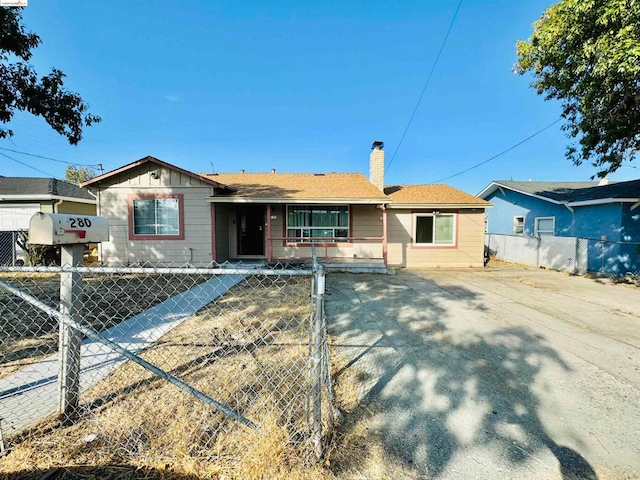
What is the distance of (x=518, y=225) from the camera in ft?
52.1

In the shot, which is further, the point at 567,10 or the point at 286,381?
the point at 567,10

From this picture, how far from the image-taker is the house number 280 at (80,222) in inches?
76.4

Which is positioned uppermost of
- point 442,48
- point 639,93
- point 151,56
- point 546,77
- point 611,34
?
point 151,56

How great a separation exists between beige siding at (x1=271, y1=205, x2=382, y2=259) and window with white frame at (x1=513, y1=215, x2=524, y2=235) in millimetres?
9711

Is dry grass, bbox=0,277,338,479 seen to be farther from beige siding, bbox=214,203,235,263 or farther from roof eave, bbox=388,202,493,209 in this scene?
roof eave, bbox=388,202,493,209

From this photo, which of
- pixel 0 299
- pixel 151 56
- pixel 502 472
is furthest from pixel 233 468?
pixel 151 56

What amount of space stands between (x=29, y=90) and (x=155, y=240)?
4.92m

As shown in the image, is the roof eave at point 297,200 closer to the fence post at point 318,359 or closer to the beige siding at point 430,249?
the beige siding at point 430,249

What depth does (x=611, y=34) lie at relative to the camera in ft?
19.4

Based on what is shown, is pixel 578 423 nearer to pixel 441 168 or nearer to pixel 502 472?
pixel 502 472

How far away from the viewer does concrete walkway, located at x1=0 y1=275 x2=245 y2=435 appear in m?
2.25

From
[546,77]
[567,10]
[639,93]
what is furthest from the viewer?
[546,77]

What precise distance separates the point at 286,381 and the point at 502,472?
1836 millimetres

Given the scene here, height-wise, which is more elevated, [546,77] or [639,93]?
[546,77]
